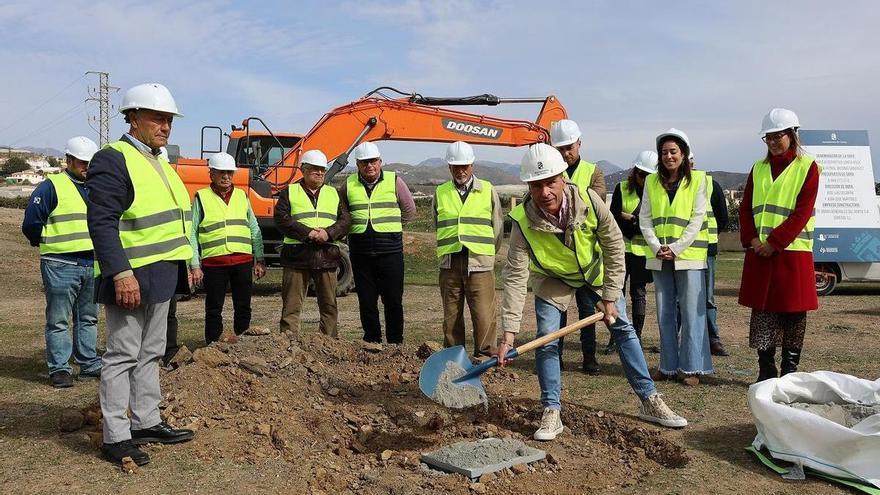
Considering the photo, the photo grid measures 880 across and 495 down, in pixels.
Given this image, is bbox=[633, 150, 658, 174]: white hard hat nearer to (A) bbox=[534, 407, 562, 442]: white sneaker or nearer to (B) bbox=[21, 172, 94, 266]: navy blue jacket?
(A) bbox=[534, 407, 562, 442]: white sneaker

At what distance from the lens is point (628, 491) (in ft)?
12.1

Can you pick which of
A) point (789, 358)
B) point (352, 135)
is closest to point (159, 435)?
point (789, 358)

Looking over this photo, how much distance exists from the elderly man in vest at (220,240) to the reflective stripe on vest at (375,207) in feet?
3.14

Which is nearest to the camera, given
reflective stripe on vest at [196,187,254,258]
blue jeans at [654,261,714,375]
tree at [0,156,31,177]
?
blue jeans at [654,261,714,375]

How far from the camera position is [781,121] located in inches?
Answer: 202

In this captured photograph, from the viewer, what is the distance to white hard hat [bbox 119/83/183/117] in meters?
4.00

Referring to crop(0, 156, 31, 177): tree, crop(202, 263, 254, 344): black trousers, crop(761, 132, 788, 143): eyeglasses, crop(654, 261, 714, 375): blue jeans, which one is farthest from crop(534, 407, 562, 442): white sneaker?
crop(0, 156, 31, 177): tree

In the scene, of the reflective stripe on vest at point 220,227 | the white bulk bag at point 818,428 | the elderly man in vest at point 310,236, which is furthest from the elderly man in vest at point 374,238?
the white bulk bag at point 818,428

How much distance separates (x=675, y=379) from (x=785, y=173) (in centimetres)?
176

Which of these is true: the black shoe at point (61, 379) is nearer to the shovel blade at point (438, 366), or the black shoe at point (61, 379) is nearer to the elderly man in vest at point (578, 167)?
the shovel blade at point (438, 366)

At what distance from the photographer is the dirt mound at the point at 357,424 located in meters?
3.83

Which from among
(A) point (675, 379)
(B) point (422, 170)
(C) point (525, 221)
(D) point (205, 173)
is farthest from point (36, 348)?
(B) point (422, 170)

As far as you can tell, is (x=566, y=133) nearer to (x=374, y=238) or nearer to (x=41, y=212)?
(x=374, y=238)

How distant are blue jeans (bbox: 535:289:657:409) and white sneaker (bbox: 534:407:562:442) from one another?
4cm
